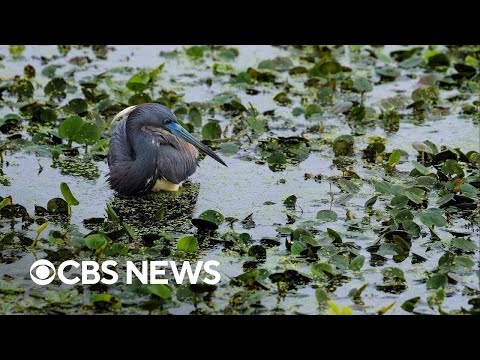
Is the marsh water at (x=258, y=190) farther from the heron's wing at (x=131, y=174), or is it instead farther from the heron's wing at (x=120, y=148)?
the heron's wing at (x=120, y=148)

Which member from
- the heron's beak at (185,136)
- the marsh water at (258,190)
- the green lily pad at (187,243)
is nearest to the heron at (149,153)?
the heron's beak at (185,136)

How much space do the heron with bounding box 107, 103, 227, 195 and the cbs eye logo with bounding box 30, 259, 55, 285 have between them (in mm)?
1410

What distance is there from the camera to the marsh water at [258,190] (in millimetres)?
5727

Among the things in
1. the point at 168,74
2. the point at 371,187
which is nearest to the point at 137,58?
the point at 168,74

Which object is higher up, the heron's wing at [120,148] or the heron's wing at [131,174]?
the heron's wing at [120,148]

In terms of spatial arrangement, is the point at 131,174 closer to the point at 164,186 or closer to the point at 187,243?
the point at 164,186

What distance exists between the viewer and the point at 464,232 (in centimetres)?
660

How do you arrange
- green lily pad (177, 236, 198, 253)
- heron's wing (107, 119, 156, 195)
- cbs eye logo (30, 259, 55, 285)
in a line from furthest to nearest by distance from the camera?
heron's wing (107, 119, 156, 195) → green lily pad (177, 236, 198, 253) → cbs eye logo (30, 259, 55, 285)

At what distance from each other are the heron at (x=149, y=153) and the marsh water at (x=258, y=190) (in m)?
0.14

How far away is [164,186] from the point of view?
7551 millimetres

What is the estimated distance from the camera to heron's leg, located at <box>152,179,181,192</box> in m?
7.52

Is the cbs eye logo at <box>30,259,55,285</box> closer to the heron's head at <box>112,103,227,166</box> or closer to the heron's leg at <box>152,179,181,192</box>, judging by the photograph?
the heron's leg at <box>152,179,181,192</box>

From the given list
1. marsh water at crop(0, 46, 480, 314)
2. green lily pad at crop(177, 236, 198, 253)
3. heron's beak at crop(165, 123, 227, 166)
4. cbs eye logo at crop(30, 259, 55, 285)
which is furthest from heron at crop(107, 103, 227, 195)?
cbs eye logo at crop(30, 259, 55, 285)

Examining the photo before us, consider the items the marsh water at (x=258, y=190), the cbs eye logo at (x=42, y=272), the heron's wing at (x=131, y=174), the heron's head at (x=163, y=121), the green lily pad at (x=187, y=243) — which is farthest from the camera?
the heron's head at (x=163, y=121)
